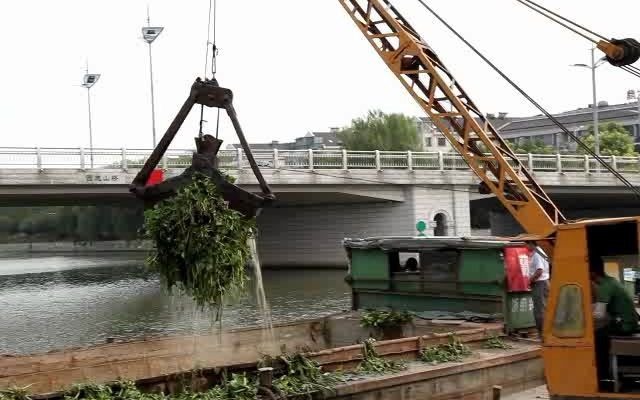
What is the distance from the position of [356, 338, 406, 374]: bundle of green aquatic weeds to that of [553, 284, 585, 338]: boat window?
2716 mm

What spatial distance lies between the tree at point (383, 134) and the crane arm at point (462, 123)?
2316 inches

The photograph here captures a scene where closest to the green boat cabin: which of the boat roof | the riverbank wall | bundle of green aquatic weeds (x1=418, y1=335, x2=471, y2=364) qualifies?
the boat roof

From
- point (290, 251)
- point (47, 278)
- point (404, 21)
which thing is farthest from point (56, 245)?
point (404, 21)

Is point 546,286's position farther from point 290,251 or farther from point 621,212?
point 621,212

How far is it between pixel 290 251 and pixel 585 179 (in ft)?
64.3

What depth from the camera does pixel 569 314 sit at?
8.18 metres

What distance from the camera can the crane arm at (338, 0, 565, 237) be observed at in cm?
1429

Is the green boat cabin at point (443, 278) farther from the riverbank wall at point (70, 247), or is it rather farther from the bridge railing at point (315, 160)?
the riverbank wall at point (70, 247)

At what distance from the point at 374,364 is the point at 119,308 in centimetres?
2268

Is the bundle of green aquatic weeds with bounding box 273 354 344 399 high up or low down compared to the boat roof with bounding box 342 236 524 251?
down

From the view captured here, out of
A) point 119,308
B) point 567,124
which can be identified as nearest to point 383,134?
point 567,124

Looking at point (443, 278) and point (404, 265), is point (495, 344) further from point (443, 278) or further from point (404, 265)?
point (404, 265)

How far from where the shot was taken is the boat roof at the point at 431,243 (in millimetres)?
13266

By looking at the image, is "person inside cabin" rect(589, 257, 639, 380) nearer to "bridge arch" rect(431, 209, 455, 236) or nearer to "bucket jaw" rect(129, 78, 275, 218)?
"bucket jaw" rect(129, 78, 275, 218)
